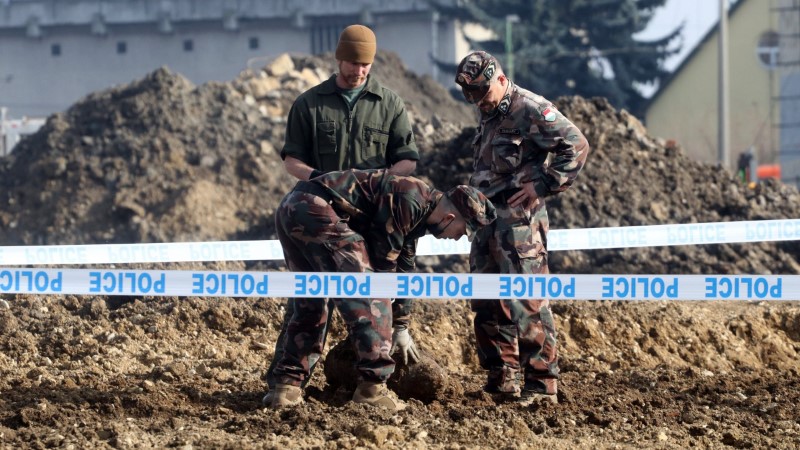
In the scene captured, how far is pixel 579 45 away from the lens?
42594 mm

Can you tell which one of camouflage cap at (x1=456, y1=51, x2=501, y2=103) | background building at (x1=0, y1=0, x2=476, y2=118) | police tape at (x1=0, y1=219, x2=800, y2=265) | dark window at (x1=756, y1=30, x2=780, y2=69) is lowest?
police tape at (x1=0, y1=219, x2=800, y2=265)

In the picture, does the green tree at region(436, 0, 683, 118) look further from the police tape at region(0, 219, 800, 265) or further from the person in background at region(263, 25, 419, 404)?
the person in background at region(263, 25, 419, 404)

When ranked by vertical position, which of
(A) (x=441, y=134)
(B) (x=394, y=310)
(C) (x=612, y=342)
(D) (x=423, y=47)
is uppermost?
(D) (x=423, y=47)

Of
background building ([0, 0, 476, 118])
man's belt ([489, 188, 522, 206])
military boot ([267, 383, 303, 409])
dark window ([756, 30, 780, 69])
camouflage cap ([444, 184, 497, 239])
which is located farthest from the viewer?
background building ([0, 0, 476, 118])

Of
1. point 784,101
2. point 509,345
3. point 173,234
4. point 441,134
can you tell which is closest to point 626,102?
point 784,101

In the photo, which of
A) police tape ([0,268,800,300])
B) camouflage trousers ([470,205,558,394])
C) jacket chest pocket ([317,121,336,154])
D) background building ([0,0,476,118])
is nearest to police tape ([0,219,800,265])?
camouflage trousers ([470,205,558,394])

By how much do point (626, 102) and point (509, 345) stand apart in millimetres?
36324

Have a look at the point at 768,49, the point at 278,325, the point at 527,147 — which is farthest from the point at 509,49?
the point at 527,147

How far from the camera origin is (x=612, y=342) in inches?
396

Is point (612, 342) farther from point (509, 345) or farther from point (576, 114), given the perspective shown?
point (576, 114)

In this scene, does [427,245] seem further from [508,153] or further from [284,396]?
[284,396]

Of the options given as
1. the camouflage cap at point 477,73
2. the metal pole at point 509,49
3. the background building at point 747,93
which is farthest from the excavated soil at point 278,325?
the background building at point 747,93

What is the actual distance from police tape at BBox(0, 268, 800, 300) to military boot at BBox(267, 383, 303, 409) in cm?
59

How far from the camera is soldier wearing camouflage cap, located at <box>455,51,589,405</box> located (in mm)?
7102
